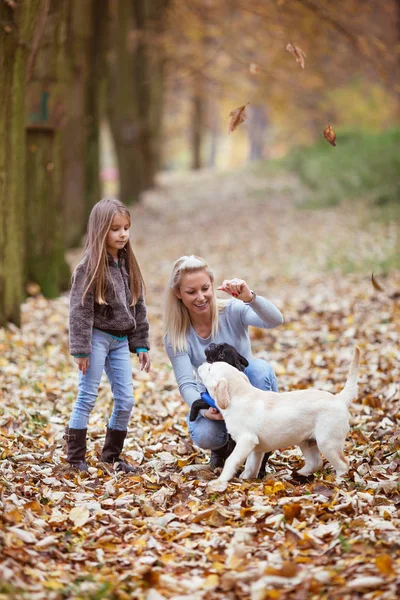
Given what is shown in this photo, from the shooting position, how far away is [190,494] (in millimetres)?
4324

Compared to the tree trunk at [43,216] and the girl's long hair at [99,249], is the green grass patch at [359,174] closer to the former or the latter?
the tree trunk at [43,216]

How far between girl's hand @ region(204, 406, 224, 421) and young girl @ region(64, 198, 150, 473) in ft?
1.76

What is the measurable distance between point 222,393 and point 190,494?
0.64 meters

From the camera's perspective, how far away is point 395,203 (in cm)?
1590

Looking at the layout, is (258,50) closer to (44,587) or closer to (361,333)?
(361,333)

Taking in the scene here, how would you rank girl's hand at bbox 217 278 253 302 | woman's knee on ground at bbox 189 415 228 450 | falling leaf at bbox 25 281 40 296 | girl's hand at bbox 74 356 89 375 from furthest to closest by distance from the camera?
falling leaf at bbox 25 281 40 296
woman's knee on ground at bbox 189 415 228 450
girl's hand at bbox 74 356 89 375
girl's hand at bbox 217 278 253 302

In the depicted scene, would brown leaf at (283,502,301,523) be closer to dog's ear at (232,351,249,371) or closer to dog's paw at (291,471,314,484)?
dog's paw at (291,471,314,484)

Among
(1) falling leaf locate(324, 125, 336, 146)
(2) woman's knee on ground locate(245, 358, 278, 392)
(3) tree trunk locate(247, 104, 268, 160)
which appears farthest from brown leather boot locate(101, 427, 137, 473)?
(3) tree trunk locate(247, 104, 268, 160)

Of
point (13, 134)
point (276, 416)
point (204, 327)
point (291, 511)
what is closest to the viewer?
point (291, 511)

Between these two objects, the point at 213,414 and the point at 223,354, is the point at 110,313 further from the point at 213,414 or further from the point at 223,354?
the point at 213,414

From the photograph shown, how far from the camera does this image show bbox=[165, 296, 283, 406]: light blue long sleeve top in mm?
4801

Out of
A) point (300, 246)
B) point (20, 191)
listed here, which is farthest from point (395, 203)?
point (20, 191)

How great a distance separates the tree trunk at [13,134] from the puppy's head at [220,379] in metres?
3.99

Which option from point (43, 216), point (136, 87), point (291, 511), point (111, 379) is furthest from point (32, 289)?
point (136, 87)
